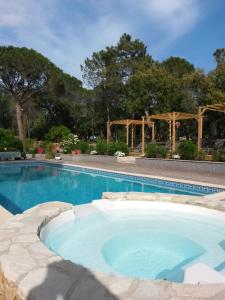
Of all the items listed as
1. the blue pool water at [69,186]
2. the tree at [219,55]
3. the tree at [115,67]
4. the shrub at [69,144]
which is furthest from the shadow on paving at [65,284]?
the tree at [115,67]

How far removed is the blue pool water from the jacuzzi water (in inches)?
91.1

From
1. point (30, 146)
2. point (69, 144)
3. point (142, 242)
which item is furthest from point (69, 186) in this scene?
point (30, 146)

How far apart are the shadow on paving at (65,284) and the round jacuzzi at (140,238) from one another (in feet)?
3.75

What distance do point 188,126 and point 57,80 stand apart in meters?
11.4

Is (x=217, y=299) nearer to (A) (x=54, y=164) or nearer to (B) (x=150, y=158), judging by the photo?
(B) (x=150, y=158)

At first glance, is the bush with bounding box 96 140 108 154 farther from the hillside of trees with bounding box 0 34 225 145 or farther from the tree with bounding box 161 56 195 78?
the tree with bounding box 161 56 195 78

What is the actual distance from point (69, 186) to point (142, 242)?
18.6ft

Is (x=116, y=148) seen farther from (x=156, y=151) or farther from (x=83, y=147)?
(x=156, y=151)

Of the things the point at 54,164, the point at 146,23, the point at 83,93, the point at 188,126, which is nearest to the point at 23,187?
the point at 54,164

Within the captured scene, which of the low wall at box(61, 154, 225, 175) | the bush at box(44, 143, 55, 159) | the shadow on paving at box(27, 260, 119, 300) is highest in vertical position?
the bush at box(44, 143, 55, 159)

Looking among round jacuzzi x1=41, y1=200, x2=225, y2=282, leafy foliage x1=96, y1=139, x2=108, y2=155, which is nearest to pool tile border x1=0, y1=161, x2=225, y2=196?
round jacuzzi x1=41, y1=200, x2=225, y2=282

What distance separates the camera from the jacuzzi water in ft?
12.2

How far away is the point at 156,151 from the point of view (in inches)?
545

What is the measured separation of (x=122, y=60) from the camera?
968 inches
